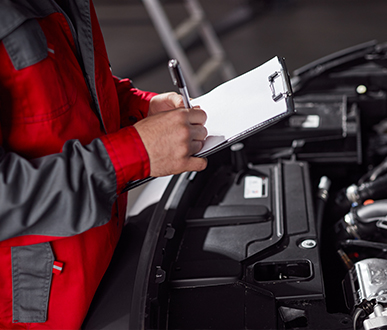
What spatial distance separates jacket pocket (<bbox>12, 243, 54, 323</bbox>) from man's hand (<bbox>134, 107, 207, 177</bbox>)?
276mm

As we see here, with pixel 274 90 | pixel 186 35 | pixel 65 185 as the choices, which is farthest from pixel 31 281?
pixel 186 35

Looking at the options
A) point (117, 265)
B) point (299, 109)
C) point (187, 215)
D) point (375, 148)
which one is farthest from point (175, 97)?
point (375, 148)

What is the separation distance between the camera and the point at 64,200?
0.76 metres

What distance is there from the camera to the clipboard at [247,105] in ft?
2.89

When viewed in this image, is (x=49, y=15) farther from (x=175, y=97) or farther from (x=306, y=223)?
(x=306, y=223)

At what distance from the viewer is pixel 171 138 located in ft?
2.72

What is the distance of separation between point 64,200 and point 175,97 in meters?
0.48

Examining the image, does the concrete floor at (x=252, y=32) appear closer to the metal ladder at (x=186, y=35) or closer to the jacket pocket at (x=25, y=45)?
the metal ladder at (x=186, y=35)

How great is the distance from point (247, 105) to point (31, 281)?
57cm

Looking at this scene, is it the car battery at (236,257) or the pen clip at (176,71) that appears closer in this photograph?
the pen clip at (176,71)

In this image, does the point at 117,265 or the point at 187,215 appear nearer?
the point at 117,265

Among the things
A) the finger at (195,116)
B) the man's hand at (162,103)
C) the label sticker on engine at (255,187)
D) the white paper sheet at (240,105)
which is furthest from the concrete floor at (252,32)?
the finger at (195,116)

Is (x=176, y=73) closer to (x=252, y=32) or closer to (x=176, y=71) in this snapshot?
(x=176, y=71)

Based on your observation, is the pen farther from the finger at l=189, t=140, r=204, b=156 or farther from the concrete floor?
the concrete floor
